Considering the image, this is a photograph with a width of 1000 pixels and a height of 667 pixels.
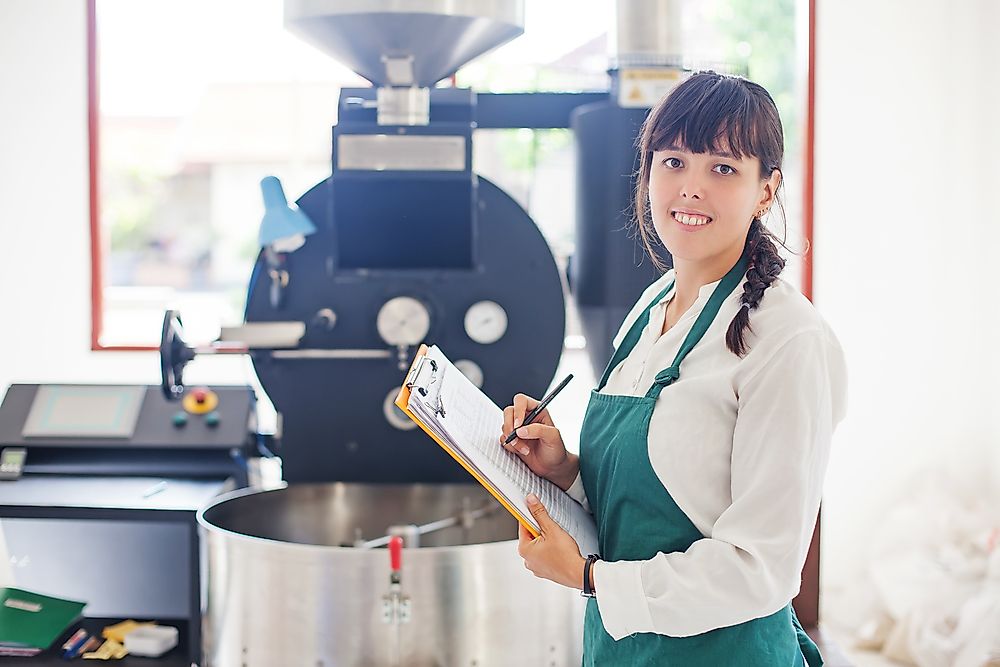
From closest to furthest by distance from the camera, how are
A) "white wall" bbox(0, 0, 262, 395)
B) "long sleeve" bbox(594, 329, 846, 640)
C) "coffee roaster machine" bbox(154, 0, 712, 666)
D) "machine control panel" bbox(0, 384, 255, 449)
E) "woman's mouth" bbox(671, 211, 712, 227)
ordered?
"long sleeve" bbox(594, 329, 846, 640) < "woman's mouth" bbox(671, 211, 712, 227) < "coffee roaster machine" bbox(154, 0, 712, 666) < "machine control panel" bbox(0, 384, 255, 449) < "white wall" bbox(0, 0, 262, 395)

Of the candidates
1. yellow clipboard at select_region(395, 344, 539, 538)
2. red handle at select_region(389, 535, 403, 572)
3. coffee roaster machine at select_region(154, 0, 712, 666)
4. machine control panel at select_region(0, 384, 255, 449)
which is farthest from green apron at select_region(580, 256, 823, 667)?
machine control panel at select_region(0, 384, 255, 449)

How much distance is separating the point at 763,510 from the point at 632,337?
39 cm

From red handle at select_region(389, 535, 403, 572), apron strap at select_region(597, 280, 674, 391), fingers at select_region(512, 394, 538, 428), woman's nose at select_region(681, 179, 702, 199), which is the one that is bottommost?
red handle at select_region(389, 535, 403, 572)

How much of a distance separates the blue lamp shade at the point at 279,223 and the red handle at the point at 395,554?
31.0 inches

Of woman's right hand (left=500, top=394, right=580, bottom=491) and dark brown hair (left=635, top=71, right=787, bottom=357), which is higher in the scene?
dark brown hair (left=635, top=71, right=787, bottom=357)

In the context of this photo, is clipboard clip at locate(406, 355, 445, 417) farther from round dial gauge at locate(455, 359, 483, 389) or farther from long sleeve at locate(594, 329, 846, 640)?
round dial gauge at locate(455, 359, 483, 389)

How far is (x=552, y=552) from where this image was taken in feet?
3.89

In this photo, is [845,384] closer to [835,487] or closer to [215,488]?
[215,488]

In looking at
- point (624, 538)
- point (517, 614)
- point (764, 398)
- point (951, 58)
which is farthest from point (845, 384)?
point (951, 58)

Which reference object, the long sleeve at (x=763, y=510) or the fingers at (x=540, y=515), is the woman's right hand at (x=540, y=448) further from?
the long sleeve at (x=763, y=510)

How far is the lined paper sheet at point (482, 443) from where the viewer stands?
1.17 meters

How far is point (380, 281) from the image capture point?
7.36ft

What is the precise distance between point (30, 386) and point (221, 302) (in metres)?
1.55

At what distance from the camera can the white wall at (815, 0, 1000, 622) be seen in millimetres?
3514
